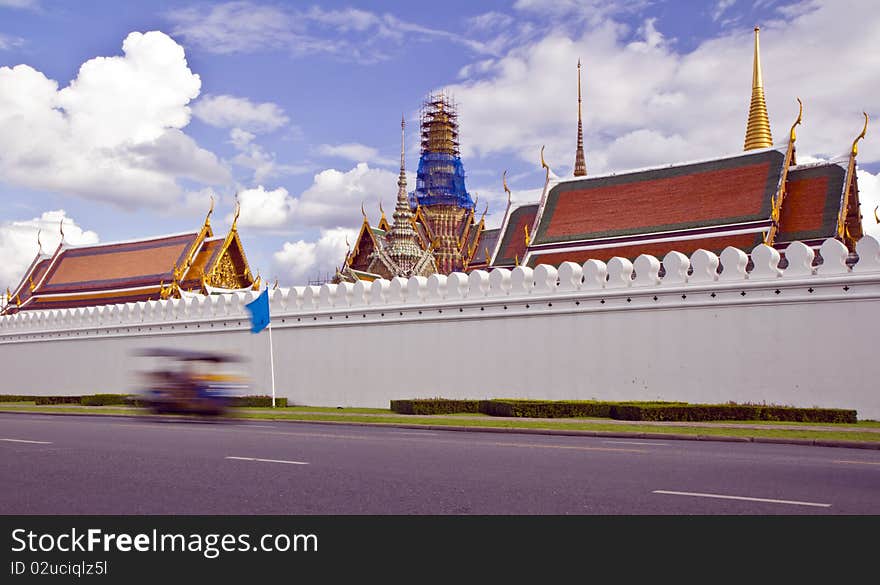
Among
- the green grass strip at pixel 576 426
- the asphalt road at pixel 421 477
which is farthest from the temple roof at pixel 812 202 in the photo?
the asphalt road at pixel 421 477

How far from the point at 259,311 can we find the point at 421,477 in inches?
829

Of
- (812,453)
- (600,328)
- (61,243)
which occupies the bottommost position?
(812,453)

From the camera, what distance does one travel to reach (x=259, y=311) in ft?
96.0

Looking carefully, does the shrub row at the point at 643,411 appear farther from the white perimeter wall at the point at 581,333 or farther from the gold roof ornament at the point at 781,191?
the gold roof ornament at the point at 781,191

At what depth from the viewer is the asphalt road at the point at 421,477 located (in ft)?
23.9

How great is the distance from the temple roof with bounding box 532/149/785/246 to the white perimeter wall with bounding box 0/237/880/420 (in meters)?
5.95

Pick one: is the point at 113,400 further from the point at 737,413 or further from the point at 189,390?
the point at 737,413

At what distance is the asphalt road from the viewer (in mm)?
7289

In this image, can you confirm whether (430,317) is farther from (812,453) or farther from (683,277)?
(812,453)

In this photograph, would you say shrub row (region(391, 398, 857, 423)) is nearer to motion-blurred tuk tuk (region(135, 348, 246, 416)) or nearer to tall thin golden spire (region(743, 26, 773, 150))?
motion-blurred tuk tuk (region(135, 348, 246, 416))

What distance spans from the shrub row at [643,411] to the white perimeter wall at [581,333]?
1.17 m
